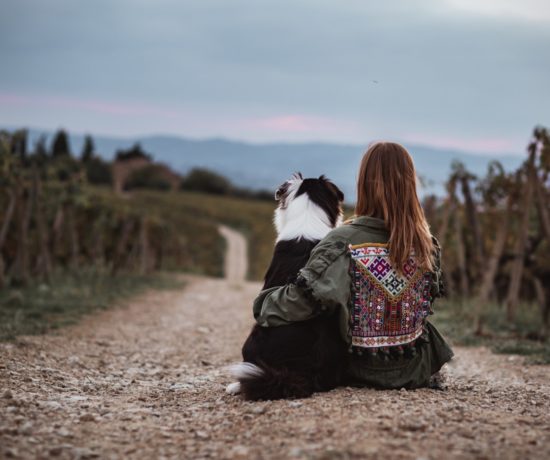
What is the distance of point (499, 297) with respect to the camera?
15547 millimetres

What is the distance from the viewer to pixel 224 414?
4484 millimetres

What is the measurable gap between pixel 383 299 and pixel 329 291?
57 centimetres

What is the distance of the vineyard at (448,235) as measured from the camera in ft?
32.6

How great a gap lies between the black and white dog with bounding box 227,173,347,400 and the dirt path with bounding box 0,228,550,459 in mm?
167

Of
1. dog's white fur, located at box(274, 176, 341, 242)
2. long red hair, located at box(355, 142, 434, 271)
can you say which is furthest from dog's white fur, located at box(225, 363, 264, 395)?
long red hair, located at box(355, 142, 434, 271)

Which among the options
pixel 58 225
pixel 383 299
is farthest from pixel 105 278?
pixel 383 299

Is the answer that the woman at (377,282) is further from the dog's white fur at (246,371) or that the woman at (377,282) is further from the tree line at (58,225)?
the tree line at (58,225)

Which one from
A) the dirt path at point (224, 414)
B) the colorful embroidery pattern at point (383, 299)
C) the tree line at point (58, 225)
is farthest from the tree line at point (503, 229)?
the tree line at point (58, 225)

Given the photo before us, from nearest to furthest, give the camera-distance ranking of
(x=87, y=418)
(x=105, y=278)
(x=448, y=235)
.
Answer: (x=87, y=418) < (x=448, y=235) < (x=105, y=278)

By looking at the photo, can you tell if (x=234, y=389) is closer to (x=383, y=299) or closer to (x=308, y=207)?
(x=383, y=299)

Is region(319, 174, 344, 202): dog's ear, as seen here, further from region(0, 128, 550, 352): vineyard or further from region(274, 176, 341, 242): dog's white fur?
region(0, 128, 550, 352): vineyard

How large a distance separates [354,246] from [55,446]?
237 centimetres

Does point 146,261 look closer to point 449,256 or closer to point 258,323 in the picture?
point 449,256

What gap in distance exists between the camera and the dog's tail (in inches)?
184
